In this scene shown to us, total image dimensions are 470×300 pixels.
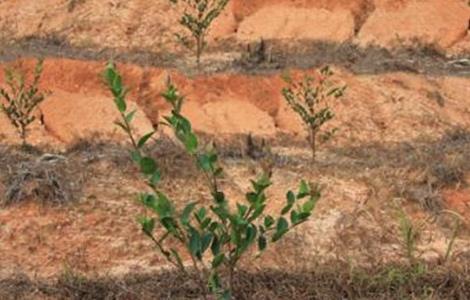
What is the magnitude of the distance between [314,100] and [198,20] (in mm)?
2526

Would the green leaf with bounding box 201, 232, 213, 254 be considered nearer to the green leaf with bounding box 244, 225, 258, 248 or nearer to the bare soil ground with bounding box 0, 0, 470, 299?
the green leaf with bounding box 244, 225, 258, 248

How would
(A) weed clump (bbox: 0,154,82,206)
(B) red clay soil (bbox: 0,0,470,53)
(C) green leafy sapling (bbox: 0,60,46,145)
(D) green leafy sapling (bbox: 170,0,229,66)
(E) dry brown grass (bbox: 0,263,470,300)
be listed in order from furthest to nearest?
(B) red clay soil (bbox: 0,0,470,53) → (D) green leafy sapling (bbox: 170,0,229,66) → (C) green leafy sapling (bbox: 0,60,46,145) → (A) weed clump (bbox: 0,154,82,206) → (E) dry brown grass (bbox: 0,263,470,300)

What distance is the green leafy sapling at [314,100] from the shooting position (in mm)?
9594

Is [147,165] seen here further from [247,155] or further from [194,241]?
[247,155]

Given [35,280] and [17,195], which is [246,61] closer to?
Result: [17,195]

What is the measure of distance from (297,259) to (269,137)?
4688 mm

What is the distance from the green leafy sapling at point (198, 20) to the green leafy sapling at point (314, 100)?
1.56 m

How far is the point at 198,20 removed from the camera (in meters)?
12.8

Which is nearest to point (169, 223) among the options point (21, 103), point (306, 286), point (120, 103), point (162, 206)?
point (162, 206)

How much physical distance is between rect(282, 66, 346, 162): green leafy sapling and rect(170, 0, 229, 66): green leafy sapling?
1558 millimetres

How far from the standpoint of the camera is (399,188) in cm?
873

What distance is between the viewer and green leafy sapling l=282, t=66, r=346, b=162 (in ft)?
31.5

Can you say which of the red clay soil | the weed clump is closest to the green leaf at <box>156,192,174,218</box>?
the weed clump

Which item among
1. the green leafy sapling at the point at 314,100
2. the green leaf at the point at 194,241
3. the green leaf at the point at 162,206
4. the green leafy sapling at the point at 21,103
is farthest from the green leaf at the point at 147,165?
the green leafy sapling at the point at 21,103
